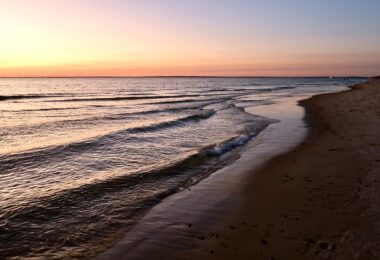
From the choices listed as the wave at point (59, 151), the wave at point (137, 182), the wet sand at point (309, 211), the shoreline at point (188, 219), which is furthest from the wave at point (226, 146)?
the wave at point (59, 151)

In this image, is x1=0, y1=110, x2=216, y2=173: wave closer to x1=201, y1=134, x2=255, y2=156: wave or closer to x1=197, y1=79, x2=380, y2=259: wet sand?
x1=201, y1=134, x2=255, y2=156: wave

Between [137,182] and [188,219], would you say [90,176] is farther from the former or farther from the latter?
[188,219]

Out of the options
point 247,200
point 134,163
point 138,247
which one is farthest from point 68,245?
point 134,163

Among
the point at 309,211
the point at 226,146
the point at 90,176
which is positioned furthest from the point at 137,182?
the point at 226,146

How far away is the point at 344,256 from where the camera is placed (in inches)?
213

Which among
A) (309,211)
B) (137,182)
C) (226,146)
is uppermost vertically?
(309,211)

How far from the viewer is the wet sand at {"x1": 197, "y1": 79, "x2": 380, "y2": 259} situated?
581cm

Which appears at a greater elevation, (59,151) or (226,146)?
(226,146)

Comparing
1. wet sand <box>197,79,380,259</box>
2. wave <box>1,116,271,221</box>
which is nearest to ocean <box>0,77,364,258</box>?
wave <box>1,116,271,221</box>

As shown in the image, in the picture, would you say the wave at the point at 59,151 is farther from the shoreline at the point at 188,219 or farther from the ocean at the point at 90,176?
the shoreline at the point at 188,219

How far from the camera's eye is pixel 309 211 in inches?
295

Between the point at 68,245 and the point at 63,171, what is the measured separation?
5.52m

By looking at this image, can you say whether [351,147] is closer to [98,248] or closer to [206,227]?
[206,227]

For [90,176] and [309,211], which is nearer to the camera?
[309,211]
